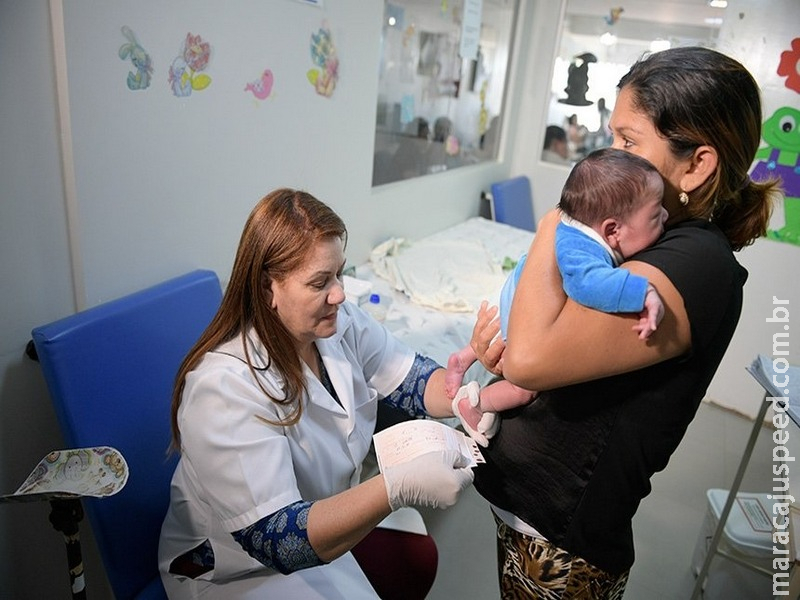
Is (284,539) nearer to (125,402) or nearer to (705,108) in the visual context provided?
(125,402)

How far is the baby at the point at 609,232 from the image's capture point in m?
0.81

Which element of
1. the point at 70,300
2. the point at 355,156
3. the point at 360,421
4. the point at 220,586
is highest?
the point at 355,156

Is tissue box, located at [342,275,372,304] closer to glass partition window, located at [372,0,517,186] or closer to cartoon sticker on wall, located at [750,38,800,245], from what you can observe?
glass partition window, located at [372,0,517,186]

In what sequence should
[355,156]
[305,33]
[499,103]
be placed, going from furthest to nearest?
1. [499,103]
2. [355,156]
3. [305,33]

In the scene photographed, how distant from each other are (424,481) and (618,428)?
13.5 inches

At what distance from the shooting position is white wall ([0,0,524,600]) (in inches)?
51.4

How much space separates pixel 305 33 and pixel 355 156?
60 cm

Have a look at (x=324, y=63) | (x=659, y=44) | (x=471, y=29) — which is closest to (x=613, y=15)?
(x=659, y=44)

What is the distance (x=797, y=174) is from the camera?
3.04m

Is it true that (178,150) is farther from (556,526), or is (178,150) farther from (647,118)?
(556,526)

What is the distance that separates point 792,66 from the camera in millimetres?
2986

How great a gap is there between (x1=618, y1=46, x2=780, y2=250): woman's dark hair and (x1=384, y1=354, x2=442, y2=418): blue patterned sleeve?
0.81 metres

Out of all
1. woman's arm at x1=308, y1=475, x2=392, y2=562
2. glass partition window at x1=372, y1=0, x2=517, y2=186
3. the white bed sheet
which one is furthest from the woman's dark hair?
glass partition window at x1=372, y1=0, x2=517, y2=186

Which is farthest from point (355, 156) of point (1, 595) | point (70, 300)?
point (1, 595)
